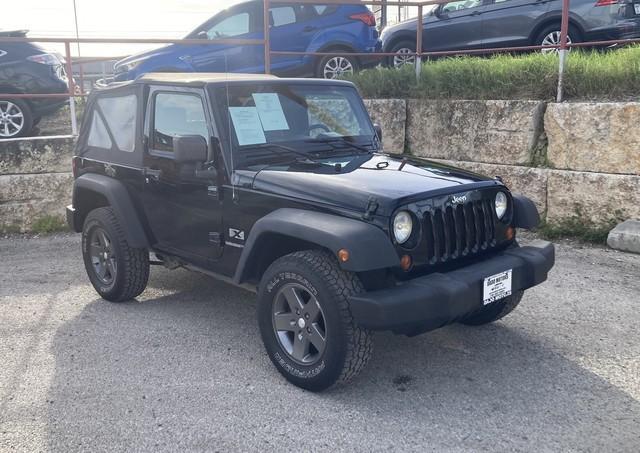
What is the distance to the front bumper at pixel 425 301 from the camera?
3.29m

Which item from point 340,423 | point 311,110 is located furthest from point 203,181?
point 340,423

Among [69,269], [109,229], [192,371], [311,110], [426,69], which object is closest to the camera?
[192,371]

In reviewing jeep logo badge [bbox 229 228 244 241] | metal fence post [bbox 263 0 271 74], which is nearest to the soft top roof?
jeep logo badge [bbox 229 228 244 241]

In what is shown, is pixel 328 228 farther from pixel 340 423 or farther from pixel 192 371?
pixel 192 371

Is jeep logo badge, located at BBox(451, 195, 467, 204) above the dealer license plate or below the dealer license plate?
above

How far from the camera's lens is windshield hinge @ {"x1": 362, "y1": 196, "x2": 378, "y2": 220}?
3.49 m

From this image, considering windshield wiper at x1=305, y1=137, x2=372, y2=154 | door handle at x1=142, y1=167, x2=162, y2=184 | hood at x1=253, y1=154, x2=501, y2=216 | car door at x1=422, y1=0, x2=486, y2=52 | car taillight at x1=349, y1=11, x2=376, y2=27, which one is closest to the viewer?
hood at x1=253, y1=154, x2=501, y2=216

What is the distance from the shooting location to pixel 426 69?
8555mm

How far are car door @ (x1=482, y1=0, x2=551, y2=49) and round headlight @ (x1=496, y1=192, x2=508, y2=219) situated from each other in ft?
20.7

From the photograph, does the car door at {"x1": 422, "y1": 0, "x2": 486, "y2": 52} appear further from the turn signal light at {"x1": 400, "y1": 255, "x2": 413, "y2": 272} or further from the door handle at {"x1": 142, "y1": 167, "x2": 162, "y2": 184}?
the turn signal light at {"x1": 400, "y1": 255, "x2": 413, "y2": 272}

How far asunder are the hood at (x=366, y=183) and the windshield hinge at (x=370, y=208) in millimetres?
22

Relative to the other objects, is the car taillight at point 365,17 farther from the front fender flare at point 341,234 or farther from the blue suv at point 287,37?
the front fender flare at point 341,234

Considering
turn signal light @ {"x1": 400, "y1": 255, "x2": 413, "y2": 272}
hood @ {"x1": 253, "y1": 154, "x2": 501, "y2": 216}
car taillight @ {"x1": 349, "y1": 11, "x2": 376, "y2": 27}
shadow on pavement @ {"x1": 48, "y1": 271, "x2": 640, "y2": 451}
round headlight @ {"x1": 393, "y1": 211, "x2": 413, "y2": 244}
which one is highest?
car taillight @ {"x1": 349, "y1": 11, "x2": 376, "y2": 27}

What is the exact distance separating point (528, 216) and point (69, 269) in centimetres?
445
